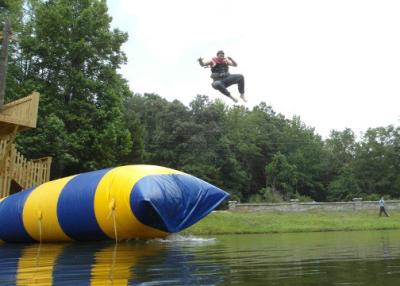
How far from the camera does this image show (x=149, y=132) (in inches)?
2206

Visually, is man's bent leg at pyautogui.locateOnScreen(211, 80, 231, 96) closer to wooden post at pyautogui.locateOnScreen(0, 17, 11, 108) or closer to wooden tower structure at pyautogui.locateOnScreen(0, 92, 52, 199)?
wooden post at pyautogui.locateOnScreen(0, 17, 11, 108)

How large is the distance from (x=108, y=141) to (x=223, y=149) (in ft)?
A: 99.2

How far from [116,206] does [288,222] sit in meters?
17.4

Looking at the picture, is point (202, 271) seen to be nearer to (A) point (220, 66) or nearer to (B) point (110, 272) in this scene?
(B) point (110, 272)

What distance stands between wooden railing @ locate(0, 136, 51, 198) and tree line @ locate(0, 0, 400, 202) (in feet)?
14.1

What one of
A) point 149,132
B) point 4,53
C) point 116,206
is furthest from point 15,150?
point 149,132

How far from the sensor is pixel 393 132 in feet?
208

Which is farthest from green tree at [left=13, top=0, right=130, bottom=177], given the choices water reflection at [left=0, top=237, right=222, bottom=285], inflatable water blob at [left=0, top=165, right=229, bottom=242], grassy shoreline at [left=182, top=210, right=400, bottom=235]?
water reflection at [left=0, top=237, right=222, bottom=285]

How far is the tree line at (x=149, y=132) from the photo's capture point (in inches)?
1048

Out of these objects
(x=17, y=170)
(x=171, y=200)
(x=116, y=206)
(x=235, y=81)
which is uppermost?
(x=235, y=81)

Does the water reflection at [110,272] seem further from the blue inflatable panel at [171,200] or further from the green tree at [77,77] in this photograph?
the green tree at [77,77]

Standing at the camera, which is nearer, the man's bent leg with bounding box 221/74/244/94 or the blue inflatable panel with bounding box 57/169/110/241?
the man's bent leg with bounding box 221/74/244/94

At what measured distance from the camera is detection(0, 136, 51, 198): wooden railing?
1950 cm

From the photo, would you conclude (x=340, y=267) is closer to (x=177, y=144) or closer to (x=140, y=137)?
(x=140, y=137)
